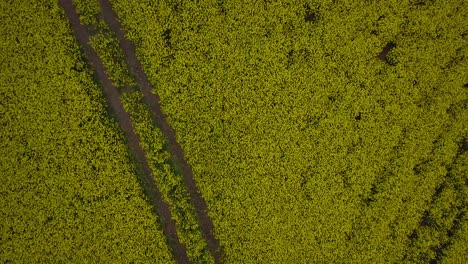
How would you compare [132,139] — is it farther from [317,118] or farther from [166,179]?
[317,118]

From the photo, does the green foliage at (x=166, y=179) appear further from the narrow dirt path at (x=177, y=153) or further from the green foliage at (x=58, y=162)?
the green foliage at (x=58, y=162)

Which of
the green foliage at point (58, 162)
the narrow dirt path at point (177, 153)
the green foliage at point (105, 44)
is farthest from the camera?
the narrow dirt path at point (177, 153)

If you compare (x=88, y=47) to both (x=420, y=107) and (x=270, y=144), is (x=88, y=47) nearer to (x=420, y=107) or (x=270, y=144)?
(x=270, y=144)

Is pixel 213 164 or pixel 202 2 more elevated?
pixel 202 2

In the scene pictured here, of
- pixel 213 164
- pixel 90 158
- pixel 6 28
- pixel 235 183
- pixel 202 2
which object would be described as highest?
pixel 6 28

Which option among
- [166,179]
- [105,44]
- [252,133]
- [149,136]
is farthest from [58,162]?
[252,133]

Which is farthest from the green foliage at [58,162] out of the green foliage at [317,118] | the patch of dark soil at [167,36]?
the patch of dark soil at [167,36]

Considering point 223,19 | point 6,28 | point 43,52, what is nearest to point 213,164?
point 223,19
